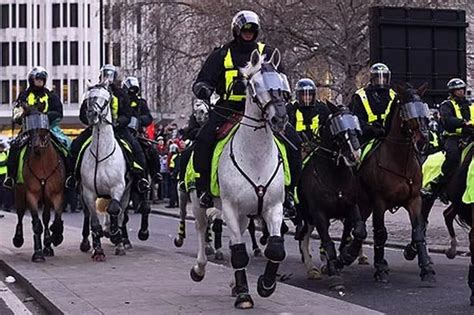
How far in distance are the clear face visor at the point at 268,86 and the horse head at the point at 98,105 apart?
18.6 ft

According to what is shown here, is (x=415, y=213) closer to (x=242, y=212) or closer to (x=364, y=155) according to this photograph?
(x=364, y=155)

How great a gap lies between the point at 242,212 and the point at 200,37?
23.5 meters

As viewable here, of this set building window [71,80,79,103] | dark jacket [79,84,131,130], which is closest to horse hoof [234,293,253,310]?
dark jacket [79,84,131,130]

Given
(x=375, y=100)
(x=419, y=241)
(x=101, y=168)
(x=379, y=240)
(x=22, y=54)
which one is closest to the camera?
(x=419, y=241)

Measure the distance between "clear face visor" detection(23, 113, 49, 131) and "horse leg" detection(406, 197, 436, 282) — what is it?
549cm

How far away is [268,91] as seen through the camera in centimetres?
949

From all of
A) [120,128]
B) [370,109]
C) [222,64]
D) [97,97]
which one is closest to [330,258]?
[370,109]

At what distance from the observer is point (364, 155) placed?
44.6ft

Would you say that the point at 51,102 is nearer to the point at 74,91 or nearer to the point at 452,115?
the point at 452,115

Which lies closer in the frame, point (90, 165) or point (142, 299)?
point (142, 299)

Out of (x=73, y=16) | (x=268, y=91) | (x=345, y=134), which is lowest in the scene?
(x=345, y=134)

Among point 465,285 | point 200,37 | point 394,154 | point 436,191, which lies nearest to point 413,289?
point 465,285

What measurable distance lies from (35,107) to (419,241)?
6.26 meters

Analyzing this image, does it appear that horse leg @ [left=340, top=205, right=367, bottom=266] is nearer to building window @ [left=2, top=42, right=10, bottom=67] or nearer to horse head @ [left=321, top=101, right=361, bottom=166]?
horse head @ [left=321, top=101, right=361, bottom=166]
